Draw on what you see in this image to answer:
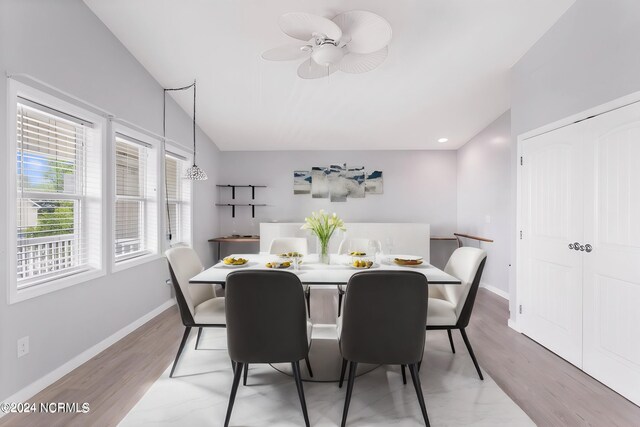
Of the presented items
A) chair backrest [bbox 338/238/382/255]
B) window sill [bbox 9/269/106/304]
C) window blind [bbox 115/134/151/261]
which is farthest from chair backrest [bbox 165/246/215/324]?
chair backrest [bbox 338/238/382/255]

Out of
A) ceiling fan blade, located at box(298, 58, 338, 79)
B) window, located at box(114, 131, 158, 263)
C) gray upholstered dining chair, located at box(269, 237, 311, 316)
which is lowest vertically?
gray upholstered dining chair, located at box(269, 237, 311, 316)

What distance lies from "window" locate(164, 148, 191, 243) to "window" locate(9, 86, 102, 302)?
1.15 m

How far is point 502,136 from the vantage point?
13.8 ft

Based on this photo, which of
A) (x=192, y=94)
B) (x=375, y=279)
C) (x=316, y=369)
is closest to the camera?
(x=375, y=279)

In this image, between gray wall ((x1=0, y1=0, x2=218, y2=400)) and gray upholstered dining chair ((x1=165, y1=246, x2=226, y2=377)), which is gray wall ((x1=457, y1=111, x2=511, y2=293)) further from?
gray wall ((x1=0, y1=0, x2=218, y2=400))

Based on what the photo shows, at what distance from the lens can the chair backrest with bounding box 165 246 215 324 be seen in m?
2.13

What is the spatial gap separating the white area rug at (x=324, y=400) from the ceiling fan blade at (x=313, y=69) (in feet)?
7.21

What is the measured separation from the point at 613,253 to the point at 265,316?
232 centimetres

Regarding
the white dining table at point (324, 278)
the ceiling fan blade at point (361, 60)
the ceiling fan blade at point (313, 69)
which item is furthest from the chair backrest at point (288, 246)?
the ceiling fan blade at point (361, 60)

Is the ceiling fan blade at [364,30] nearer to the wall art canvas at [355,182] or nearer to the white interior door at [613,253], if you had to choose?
the white interior door at [613,253]

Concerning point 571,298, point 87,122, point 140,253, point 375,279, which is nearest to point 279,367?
point 375,279

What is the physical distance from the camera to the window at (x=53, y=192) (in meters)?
2.07

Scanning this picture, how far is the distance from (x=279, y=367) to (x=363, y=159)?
4074 millimetres

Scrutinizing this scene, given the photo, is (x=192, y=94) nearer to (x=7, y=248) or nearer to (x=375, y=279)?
(x=7, y=248)
